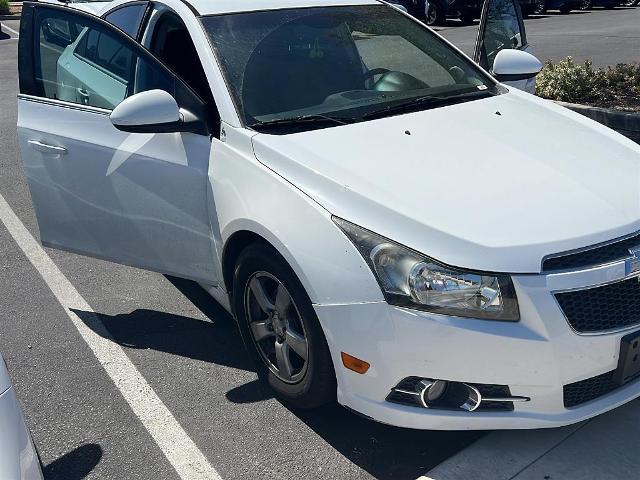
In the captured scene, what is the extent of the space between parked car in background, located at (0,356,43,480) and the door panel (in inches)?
57.4

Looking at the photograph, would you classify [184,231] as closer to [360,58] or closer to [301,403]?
[301,403]

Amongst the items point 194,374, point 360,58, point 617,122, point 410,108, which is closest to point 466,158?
point 410,108

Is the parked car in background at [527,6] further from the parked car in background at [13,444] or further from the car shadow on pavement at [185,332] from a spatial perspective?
the parked car in background at [13,444]

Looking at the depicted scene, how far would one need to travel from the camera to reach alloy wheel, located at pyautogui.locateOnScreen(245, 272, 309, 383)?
10.7 ft

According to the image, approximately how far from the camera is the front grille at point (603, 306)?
8.87ft

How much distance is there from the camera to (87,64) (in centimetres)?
438

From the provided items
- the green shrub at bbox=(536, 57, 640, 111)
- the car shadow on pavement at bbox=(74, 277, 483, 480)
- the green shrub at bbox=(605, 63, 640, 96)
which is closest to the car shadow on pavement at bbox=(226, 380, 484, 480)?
the car shadow on pavement at bbox=(74, 277, 483, 480)


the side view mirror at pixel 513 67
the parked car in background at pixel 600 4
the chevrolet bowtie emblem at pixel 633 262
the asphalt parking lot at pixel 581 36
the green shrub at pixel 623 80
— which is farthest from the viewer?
the parked car in background at pixel 600 4

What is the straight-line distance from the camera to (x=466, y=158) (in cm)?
329

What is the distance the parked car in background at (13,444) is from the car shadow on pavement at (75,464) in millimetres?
811

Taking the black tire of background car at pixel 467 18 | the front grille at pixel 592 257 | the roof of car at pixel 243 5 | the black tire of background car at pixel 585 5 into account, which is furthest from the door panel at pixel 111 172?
the black tire of background car at pixel 585 5

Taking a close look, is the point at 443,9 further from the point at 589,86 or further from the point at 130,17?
the point at 130,17

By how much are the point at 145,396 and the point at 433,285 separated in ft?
5.39

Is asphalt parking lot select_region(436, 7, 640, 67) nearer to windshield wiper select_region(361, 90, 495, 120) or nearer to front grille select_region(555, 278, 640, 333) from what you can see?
windshield wiper select_region(361, 90, 495, 120)
